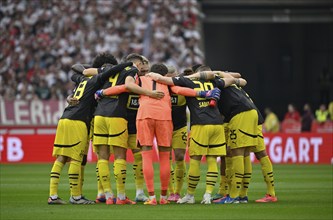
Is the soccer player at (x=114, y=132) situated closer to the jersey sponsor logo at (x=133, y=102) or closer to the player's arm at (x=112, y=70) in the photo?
the player's arm at (x=112, y=70)

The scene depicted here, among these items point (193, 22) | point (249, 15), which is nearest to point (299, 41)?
point (249, 15)

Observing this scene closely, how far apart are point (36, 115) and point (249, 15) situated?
1171 centimetres

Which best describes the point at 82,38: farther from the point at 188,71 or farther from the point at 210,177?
the point at 210,177

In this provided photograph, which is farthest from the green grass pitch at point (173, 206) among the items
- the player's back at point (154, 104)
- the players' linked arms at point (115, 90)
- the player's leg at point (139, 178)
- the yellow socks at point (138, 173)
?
the players' linked arms at point (115, 90)

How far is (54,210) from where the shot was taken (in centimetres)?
1484

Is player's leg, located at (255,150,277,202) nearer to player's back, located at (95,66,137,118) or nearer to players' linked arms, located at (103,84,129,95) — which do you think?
player's back, located at (95,66,137,118)

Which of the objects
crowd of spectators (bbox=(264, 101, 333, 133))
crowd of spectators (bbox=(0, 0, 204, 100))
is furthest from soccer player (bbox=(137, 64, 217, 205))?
crowd of spectators (bbox=(264, 101, 333, 133))

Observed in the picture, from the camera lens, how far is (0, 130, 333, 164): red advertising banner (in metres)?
30.6

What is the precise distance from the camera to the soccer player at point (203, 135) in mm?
15641

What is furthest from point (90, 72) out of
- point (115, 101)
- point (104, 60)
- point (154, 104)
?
point (154, 104)

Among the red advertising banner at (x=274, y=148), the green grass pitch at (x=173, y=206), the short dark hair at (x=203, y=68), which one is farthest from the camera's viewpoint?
the red advertising banner at (x=274, y=148)

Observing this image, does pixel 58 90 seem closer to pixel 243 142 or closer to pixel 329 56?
pixel 329 56

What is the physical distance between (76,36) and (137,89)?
873 inches

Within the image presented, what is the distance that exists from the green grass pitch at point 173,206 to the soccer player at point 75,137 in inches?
18.8
